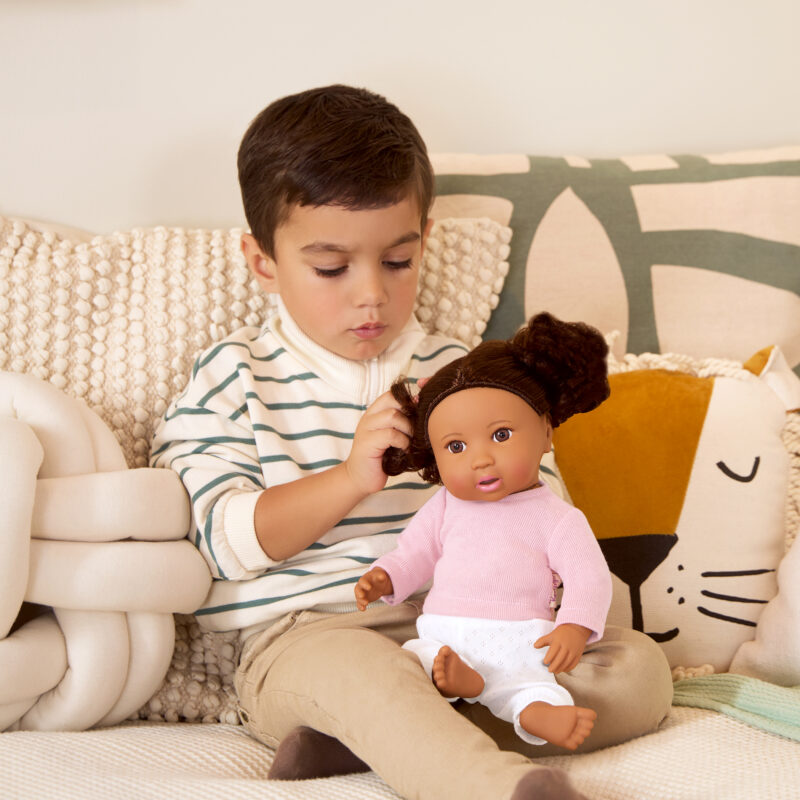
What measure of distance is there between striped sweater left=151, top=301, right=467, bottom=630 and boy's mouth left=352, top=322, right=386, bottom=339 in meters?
0.06

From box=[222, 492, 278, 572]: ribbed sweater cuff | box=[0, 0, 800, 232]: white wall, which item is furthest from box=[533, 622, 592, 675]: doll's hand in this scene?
box=[0, 0, 800, 232]: white wall

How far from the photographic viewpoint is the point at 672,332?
50.6 inches

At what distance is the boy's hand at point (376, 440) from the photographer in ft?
3.01

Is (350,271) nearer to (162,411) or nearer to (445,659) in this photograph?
(162,411)

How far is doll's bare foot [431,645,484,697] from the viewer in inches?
31.2

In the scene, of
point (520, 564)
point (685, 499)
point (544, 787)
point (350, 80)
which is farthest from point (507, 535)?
point (350, 80)

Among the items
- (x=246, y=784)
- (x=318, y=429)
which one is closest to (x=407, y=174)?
(x=318, y=429)

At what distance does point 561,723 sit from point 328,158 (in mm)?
618

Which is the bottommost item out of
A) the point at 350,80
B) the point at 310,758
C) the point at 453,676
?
the point at 310,758

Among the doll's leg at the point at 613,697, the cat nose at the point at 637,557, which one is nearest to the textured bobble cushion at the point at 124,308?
the cat nose at the point at 637,557

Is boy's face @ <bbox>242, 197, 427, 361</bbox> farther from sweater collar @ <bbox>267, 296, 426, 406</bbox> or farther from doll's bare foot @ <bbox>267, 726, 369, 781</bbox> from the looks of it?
doll's bare foot @ <bbox>267, 726, 369, 781</bbox>

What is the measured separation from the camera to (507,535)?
0.87 metres

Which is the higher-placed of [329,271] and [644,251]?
[644,251]

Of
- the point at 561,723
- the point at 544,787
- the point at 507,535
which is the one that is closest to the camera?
the point at 544,787
